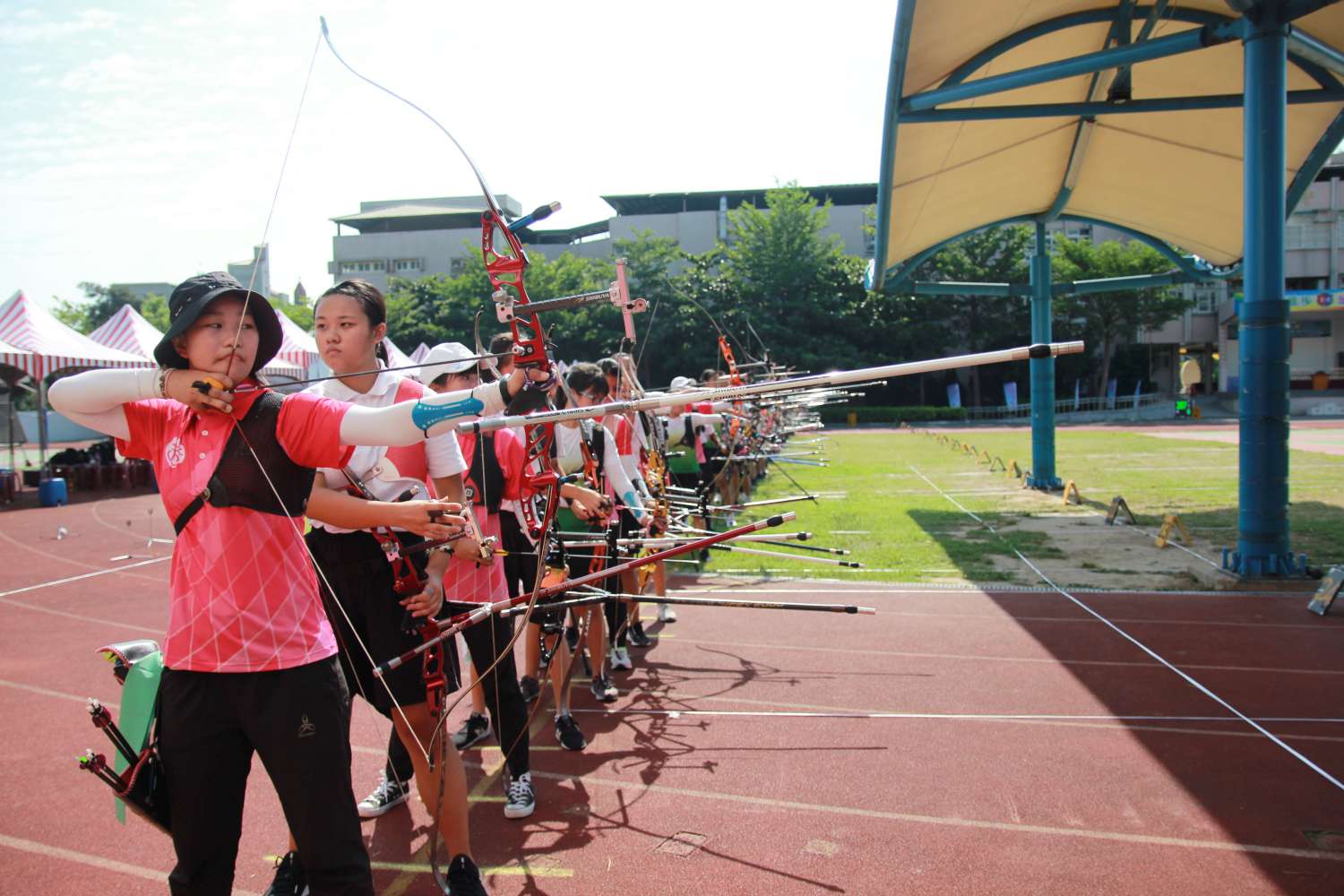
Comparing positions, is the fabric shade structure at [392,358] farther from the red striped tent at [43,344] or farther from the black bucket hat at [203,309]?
the red striped tent at [43,344]

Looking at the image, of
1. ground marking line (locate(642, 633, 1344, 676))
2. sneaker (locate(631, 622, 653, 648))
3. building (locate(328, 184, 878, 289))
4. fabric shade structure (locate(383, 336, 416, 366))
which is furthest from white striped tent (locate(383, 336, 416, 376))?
building (locate(328, 184, 878, 289))

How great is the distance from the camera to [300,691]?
2133 mm

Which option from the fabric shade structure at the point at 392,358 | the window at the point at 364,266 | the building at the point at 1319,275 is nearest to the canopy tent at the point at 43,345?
the fabric shade structure at the point at 392,358

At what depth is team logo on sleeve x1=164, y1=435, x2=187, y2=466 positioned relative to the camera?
221 centimetres

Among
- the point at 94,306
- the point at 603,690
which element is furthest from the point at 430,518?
the point at 94,306

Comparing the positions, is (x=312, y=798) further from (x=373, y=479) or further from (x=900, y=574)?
(x=900, y=574)

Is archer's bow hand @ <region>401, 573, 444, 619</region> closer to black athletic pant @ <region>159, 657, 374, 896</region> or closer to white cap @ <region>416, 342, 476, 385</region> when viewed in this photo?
black athletic pant @ <region>159, 657, 374, 896</region>

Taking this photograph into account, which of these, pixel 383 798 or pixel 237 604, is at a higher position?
pixel 237 604

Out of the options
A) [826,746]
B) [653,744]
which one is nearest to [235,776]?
[653,744]

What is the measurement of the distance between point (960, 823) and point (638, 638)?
3.06 metres

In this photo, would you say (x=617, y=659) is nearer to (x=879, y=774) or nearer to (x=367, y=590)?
(x=879, y=774)

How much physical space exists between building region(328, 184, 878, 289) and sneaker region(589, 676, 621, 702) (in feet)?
128

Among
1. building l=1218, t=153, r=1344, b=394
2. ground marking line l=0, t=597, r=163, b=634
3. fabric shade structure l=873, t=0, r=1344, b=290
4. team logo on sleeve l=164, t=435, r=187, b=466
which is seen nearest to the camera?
team logo on sleeve l=164, t=435, r=187, b=466

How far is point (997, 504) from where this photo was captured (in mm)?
12539
